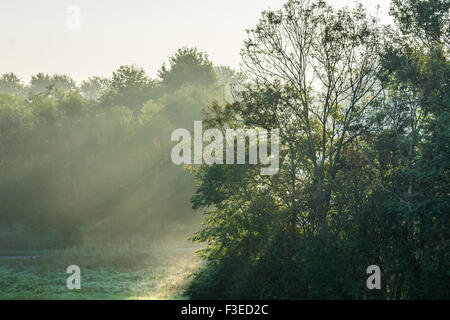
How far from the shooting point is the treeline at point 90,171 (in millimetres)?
45188

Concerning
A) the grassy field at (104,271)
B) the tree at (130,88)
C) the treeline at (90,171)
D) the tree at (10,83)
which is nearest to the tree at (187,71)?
the tree at (130,88)

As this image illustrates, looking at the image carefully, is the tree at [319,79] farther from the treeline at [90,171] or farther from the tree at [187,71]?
the tree at [187,71]

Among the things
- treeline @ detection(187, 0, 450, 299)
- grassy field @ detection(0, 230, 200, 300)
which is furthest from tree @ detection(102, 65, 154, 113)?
treeline @ detection(187, 0, 450, 299)

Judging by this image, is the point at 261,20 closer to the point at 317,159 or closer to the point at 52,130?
the point at 317,159

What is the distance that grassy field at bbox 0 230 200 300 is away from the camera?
22.9 meters

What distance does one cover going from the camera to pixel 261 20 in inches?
818

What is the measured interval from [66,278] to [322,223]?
53.8 ft

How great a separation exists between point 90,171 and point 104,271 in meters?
18.7

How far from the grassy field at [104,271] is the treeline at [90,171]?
19.4 ft

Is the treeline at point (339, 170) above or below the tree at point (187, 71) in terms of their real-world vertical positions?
below

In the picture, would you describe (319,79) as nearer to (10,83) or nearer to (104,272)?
(104,272)

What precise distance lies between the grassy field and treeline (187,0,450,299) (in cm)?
409

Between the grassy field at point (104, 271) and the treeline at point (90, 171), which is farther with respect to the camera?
the treeline at point (90, 171)

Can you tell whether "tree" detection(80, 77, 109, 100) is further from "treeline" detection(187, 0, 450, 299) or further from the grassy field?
"treeline" detection(187, 0, 450, 299)
